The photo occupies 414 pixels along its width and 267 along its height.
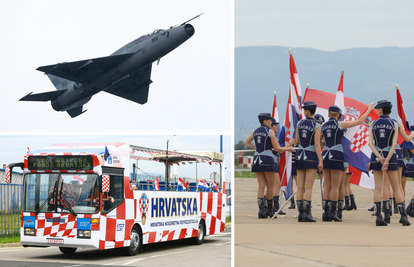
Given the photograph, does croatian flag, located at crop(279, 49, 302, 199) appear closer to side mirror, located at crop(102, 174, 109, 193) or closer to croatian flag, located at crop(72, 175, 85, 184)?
side mirror, located at crop(102, 174, 109, 193)

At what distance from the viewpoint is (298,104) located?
12117mm

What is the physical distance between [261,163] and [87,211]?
355 cm

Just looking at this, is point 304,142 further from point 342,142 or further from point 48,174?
point 48,174

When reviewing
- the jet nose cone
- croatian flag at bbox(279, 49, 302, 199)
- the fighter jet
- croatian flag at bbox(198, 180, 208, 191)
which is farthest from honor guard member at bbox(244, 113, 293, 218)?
the fighter jet

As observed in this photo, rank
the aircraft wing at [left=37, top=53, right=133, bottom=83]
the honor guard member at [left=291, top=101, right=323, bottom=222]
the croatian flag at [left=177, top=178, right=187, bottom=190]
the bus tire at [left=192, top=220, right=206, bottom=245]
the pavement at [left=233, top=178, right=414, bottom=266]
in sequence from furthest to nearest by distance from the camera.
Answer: the aircraft wing at [left=37, top=53, right=133, bottom=83]
the bus tire at [left=192, top=220, right=206, bottom=245]
the croatian flag at [left=177, top=178, right=187, bottom=190]
the honor guard member at [left=291, top=101, right=323, bottom=222]
the pavement at [left=233, top=178, right=414, bottom=266]

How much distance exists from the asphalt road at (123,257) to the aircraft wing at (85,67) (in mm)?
17347

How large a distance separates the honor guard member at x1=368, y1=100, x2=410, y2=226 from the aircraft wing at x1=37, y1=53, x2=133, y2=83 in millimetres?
21756

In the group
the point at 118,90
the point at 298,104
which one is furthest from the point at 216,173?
the point at 118,90

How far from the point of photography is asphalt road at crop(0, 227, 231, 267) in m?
10.5

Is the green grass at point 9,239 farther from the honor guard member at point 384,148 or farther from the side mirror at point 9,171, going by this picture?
the honor guard member at point 384,148

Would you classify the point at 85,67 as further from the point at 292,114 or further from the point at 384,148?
the point at 384,148

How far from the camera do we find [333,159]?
1050cm

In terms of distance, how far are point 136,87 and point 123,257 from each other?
2383 centimetres

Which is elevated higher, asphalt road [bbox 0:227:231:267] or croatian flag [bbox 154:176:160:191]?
croatian flag [bbox 154:176:160:191]
